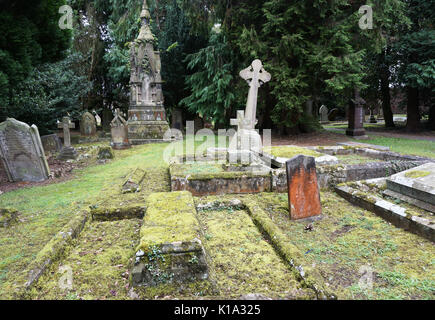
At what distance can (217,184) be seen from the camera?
5266 millimetres

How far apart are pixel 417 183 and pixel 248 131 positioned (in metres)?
3.86

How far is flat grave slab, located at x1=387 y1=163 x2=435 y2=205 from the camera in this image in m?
4.13

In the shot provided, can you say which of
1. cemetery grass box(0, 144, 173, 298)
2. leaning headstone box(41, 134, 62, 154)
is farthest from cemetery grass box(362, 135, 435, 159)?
leaning headstone box(41, 134, 62, 154)

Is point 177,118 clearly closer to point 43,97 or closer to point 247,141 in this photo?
point 43,97

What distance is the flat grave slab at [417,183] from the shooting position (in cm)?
413

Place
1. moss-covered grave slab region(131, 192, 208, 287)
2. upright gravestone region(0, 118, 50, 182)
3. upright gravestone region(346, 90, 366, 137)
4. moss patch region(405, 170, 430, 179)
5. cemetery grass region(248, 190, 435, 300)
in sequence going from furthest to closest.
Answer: upright gravestone region(346, 90, 366, 137), upright gravestone region(0, 118, 50, 182), moss patch region(405, 170, 430, 179), cemetery grass region(248, 190, 435, 300), moss-covered grave slab region(131, 192, 208, 287)

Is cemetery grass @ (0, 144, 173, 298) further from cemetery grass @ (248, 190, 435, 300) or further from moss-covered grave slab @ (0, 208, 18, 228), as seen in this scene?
cemetery grass @ (248, 190, 435, 300)

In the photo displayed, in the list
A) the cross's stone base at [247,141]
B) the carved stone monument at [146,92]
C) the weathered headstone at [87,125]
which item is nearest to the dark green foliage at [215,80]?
the carved stone monument at [146,92]

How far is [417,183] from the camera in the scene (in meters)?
4.32

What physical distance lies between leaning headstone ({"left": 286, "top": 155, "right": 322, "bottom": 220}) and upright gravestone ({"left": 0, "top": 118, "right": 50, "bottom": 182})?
6.30 meters

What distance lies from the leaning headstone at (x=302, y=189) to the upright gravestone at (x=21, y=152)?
6.30m

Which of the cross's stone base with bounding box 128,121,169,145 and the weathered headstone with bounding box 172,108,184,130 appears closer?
the cross's stone base with bounding box 128,121,169,145
